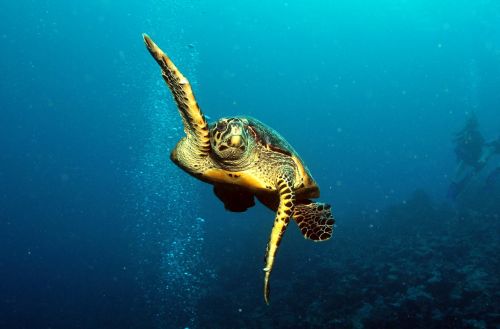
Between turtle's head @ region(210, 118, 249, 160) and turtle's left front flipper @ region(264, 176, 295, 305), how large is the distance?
485 mm

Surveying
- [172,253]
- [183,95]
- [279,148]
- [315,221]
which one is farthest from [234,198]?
[172,253]

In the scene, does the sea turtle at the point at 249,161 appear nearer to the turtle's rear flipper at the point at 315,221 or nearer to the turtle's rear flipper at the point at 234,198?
the turtle's rear flipper at the point at 315,221

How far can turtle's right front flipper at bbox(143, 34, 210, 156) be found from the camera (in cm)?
211

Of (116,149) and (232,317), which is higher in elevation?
(116,149)

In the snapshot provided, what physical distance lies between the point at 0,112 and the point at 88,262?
445 feet

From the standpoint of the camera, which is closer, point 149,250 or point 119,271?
point 119,271

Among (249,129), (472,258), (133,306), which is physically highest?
(472,258)

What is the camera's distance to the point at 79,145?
128 m

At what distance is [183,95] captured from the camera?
7.57 ft

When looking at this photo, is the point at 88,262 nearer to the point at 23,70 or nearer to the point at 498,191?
the point at 498,191

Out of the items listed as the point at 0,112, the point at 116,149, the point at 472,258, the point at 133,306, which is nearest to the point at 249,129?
the point at 472,258

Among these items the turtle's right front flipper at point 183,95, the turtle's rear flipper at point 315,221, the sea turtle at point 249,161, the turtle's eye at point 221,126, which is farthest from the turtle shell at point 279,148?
the turtle's right front flipper at point 183,95

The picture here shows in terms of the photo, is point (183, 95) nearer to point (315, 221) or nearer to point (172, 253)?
point (315, 221)

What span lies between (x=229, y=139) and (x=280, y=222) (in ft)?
2.64
